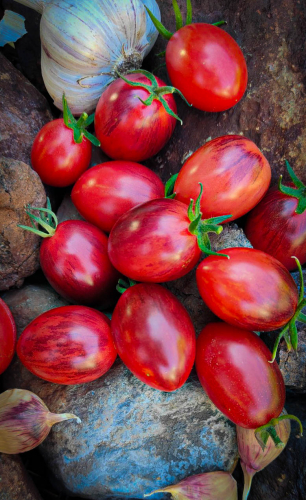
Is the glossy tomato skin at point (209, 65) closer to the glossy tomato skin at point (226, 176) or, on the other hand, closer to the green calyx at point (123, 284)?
the glossy tomato skin at point (226, 176)

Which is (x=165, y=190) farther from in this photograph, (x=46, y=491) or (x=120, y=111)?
(x=46, y=491)

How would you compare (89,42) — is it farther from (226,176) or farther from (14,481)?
(14,481)

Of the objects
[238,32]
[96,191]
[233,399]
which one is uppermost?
[238,32]

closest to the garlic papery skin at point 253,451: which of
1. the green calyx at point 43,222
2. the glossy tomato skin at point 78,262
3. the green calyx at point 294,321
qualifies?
the green calyx at point 294,321

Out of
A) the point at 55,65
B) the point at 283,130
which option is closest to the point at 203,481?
the point at 283,130

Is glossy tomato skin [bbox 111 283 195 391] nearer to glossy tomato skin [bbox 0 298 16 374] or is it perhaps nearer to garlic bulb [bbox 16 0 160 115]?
glossy tomato skin [bbox 0 298 16 374]

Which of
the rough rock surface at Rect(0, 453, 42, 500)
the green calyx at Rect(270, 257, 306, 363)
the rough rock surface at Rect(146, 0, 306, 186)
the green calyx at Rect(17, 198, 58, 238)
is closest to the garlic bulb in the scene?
the rough rock surface at Rect(146, 0, 306, 186)

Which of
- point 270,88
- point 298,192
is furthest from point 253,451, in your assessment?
point 270,88

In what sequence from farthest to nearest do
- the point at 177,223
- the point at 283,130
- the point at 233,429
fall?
1. the point at 283,130
2. the point at 233,429
3. the point at 177,223
